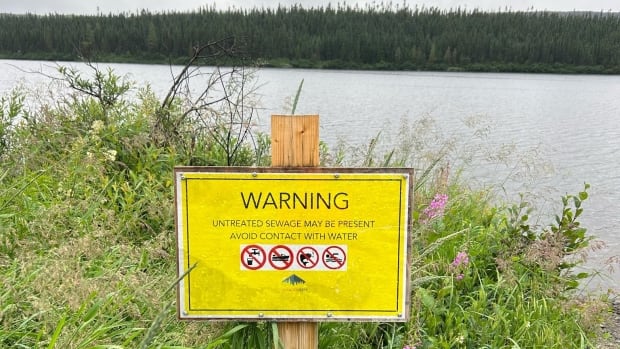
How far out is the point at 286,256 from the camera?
1.76m

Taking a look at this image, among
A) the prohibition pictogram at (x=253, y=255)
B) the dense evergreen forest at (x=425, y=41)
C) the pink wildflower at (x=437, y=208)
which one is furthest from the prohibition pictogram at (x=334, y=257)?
the dense evergreen forest at (x=425, y=41)

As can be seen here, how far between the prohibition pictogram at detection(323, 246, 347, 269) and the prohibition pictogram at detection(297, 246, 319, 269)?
3 centimetres

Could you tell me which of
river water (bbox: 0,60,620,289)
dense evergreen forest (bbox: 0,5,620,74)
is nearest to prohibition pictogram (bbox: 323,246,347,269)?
river water (bbox: 0,60,620,289)

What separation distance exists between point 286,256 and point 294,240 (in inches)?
2.5

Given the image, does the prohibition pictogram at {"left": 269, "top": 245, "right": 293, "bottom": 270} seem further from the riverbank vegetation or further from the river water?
the river water

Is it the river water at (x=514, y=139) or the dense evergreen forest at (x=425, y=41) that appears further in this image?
the dense evergreen forest at (x=425, y=41)

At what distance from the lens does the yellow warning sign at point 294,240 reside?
1.74 meters

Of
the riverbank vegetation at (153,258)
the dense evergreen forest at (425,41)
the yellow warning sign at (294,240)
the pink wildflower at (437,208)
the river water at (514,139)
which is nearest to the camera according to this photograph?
the yellow warning sign at (294,240)

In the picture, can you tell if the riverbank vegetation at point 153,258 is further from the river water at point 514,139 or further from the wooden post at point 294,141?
the river water at point 514,139

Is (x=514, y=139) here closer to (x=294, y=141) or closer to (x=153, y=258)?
(x=153, y=258)

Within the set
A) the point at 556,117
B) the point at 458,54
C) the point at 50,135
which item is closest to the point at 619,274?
the point at 50,135

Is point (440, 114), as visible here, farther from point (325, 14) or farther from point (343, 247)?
point (325, 14)

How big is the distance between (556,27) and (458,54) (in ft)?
74.3

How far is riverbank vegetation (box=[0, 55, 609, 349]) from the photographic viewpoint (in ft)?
6.76
